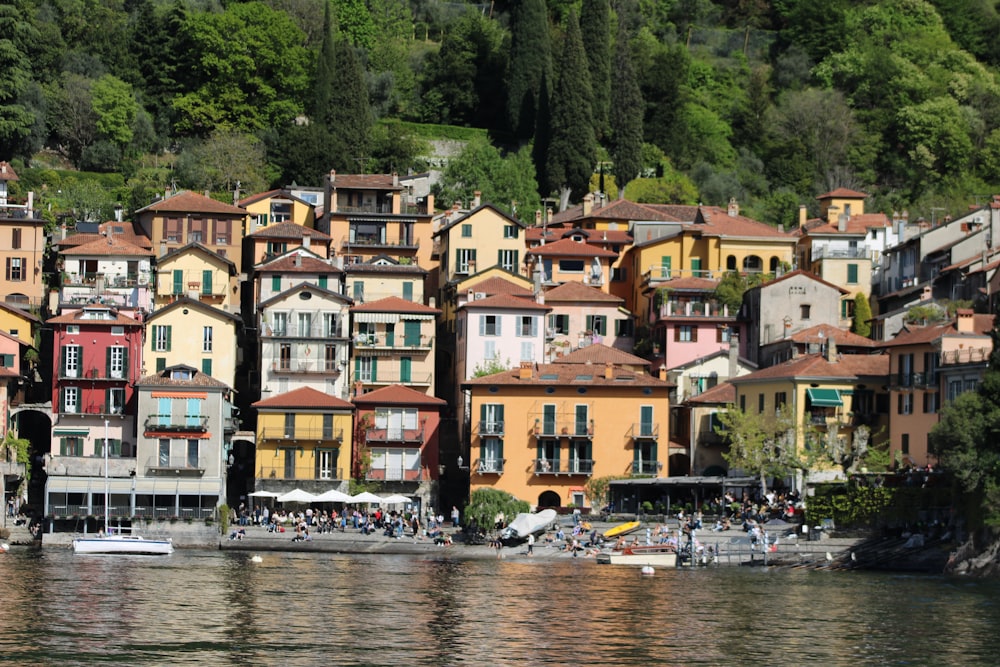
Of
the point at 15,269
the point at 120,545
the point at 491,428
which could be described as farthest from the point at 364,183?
the point at 120,545

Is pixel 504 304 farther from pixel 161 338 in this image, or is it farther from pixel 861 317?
pixel 861 317

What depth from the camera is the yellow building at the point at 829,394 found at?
88.2 m

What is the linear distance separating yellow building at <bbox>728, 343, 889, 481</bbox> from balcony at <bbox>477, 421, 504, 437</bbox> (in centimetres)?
1095

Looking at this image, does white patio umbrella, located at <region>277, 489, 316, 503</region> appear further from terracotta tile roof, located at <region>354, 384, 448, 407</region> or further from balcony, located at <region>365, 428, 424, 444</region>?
terracotta tile roof, located at <region>354, 384, 448, 407</region>

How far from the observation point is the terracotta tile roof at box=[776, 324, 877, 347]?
309 ft

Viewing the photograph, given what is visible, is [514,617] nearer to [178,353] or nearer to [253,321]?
[178,353]

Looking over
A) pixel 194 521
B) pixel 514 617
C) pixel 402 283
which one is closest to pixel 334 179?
pixel 402 283

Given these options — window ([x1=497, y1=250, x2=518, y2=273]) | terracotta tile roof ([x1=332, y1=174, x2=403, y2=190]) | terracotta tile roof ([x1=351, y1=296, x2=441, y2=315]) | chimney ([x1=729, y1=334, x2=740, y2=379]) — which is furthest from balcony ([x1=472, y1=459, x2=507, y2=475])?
terracotta tile roof ([x1=332, y1=174, x2=403, y2=190])

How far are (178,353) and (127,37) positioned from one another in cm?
4489

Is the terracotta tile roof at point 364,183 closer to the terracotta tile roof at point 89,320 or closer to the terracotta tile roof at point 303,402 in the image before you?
the terracotta tile roof at point 303,402

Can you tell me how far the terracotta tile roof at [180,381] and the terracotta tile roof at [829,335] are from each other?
26.1 m

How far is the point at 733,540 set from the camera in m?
80.2

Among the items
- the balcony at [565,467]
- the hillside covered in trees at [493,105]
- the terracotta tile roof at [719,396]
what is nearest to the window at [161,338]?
the balcony at [565,467]

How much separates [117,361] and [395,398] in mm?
12351
